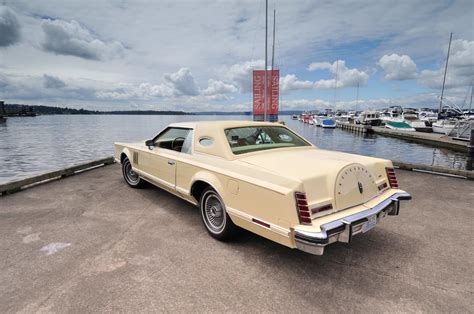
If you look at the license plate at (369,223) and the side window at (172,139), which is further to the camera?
the side window at (172,139)

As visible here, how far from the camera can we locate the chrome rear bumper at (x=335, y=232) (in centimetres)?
230

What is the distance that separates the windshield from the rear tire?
2806mm

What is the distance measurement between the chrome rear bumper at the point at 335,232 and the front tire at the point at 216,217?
1076 mm

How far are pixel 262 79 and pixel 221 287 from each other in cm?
1852

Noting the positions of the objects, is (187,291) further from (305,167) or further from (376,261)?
(376,261)

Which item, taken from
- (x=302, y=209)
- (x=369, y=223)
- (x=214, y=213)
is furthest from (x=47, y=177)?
(x=369, y=223)

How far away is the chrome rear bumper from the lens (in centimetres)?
230

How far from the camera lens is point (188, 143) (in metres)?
4.14

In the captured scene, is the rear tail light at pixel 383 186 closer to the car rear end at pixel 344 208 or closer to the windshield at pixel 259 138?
the car rear end at pixel 344 208

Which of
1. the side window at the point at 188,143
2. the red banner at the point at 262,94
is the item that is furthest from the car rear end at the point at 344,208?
the red banner at the point at 262,94

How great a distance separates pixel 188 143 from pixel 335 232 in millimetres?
2513

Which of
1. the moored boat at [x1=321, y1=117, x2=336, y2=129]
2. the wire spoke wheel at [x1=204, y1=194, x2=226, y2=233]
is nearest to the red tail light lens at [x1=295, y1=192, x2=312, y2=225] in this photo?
the wire spoke wheel at [x1=204, y1=194, x2=226, y2=233]

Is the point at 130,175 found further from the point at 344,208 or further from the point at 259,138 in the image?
the point at 344,208

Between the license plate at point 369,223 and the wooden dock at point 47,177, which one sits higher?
the license plate at point 369,223
